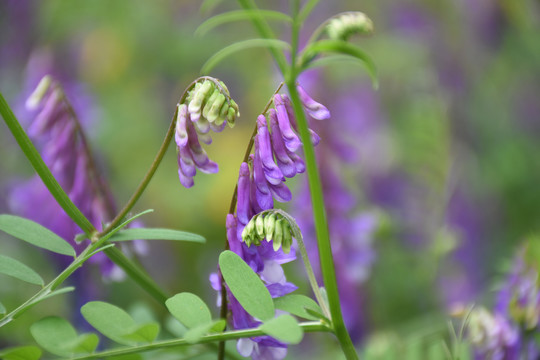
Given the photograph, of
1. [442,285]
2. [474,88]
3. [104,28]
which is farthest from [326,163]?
[104,28]

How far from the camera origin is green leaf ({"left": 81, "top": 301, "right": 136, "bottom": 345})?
68cm

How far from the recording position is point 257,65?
321 centimetres

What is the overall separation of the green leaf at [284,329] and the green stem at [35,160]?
0.89 feet

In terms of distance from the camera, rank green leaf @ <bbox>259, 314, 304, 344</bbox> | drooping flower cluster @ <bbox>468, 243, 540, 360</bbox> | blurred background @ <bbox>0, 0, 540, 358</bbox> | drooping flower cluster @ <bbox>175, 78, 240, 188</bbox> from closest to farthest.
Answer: green leaf @ <bbox>259, 314, 304, 344</bbox> → drooping flower cluster @ <bbox>175, 78, 240, 188</bbox> → drooping flower cluster @ <bbox>468, 243, 540, 360</bbox> → blurred background @ <bbox>0, 0, 540, 358</bbox>

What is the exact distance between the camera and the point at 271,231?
0.68 metres

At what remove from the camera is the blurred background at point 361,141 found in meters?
1.69

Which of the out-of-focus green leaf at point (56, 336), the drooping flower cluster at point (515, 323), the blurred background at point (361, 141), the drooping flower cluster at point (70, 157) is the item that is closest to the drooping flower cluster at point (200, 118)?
the out-of-focus green leaf at point (56, 336)

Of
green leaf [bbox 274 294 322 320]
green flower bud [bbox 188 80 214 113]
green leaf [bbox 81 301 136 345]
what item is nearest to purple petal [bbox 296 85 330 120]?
green flower bud [bbox 188 80 214 113]

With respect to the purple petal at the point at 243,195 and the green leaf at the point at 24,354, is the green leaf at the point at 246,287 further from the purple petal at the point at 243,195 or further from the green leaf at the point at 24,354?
the green leaf at the point at 24,354

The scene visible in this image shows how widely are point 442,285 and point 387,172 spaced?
798 millimetres

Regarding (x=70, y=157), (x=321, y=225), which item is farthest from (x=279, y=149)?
(x=70, y=157)

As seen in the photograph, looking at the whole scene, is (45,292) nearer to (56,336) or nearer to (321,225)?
(56,336)

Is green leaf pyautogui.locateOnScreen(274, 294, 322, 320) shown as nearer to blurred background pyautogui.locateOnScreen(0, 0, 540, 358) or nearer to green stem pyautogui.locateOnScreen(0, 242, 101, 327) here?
green stem pyautogui.locateOnScreen(0, 242, 101, 327)

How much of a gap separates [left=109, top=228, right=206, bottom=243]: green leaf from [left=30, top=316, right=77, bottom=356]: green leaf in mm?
113
